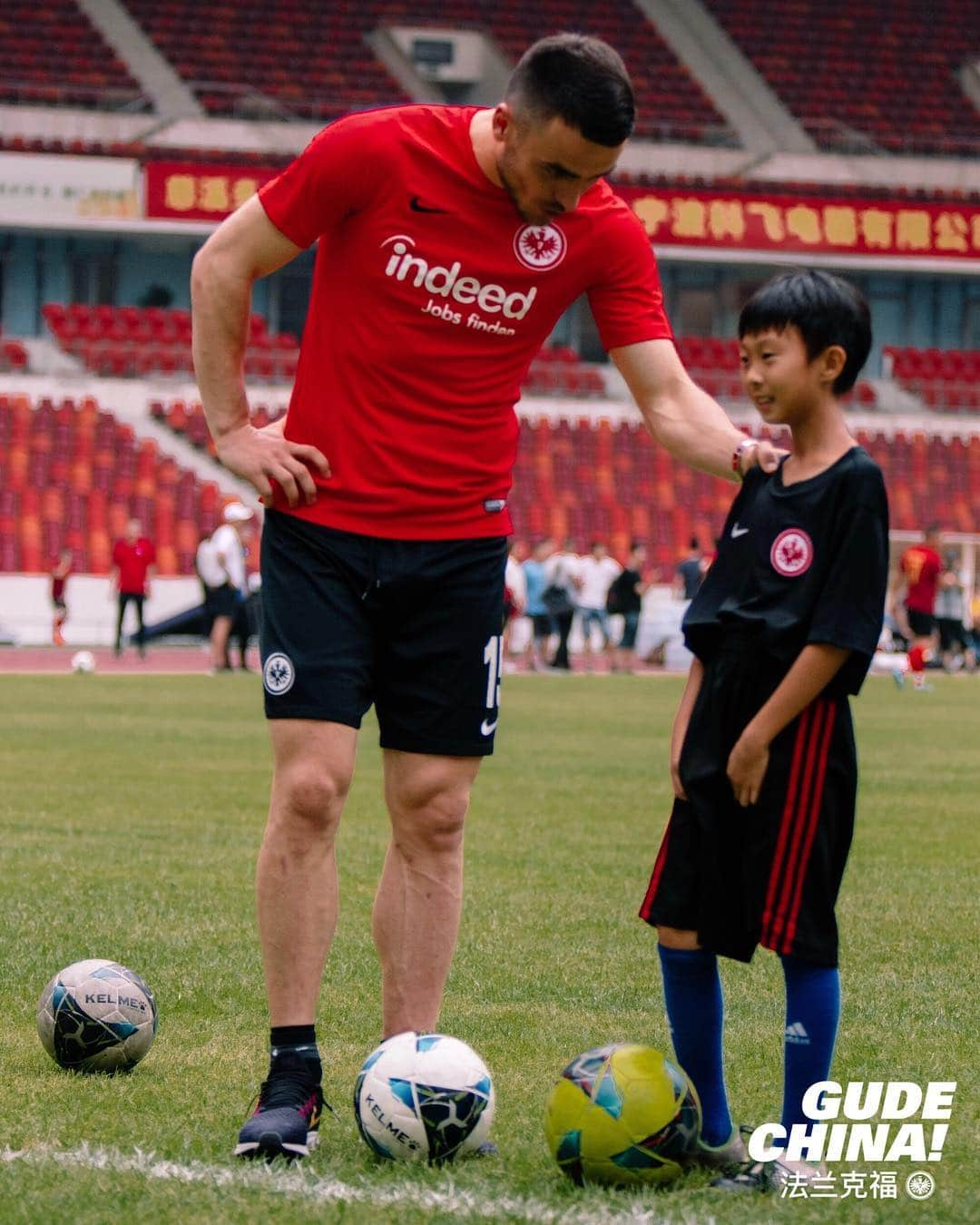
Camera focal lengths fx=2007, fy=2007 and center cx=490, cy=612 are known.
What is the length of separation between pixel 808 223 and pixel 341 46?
1058cm

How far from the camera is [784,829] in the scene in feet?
12.5

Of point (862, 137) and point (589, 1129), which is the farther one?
point (862, 137)

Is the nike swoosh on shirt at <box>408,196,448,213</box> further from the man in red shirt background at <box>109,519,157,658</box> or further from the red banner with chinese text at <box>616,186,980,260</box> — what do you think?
the red banner with chinese text at <box>616,186,980,260</box>

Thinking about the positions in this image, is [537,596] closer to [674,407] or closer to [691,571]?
[691,571]

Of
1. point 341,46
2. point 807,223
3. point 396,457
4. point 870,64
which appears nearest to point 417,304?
point 396,457

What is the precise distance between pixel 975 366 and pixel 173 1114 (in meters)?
39.9

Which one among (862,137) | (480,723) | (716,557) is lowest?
(480,723)

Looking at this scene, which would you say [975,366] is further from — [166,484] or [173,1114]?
[173,1114]

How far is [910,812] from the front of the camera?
11.1 meters

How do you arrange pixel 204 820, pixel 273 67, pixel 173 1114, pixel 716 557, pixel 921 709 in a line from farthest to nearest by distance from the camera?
pixel 273 67, pixel 921 709, pixel 204 820, pixel 173 1114, pixel 716 557

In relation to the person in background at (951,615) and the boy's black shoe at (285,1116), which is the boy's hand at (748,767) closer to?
the boy's black shoe at (285,1116)

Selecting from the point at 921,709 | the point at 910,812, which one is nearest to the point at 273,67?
the point at 921,709

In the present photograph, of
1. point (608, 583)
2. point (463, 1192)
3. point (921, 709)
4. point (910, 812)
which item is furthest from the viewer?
point (608, 583)

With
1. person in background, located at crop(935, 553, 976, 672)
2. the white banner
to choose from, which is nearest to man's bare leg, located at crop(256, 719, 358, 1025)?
person in background, located at crop(935, 553, 976, 672)
